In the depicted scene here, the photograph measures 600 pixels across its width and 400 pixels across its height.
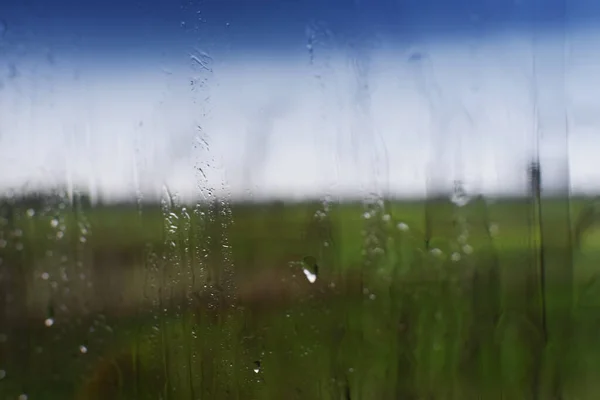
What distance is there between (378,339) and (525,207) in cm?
40

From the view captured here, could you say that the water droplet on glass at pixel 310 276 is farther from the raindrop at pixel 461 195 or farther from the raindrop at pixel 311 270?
the raindrop at pixel 461 195

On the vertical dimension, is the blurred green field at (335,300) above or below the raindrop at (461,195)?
below

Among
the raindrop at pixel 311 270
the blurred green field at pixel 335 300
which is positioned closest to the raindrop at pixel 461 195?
the blurred green field at pixel 335 300

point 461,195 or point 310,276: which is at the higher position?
point 461,195

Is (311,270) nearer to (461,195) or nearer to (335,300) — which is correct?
(335,300)

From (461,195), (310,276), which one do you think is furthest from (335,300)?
(461,195)

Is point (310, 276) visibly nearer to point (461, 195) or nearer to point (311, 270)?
point (311, 270)

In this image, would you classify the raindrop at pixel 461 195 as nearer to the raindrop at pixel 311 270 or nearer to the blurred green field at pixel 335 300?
the blurred green field at pixel 335 300

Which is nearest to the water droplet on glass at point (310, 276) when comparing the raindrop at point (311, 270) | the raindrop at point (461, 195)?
the raindrop at point (311, 270)

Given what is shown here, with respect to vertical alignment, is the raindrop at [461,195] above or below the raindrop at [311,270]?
above

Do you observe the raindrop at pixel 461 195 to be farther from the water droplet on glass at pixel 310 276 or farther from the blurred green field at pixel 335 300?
the water droplet on glass at pixel 310 276

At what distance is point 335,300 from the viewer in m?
1.03

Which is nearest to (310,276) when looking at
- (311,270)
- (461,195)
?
(311,270)

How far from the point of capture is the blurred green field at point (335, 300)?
Answer: 1.02 meters
